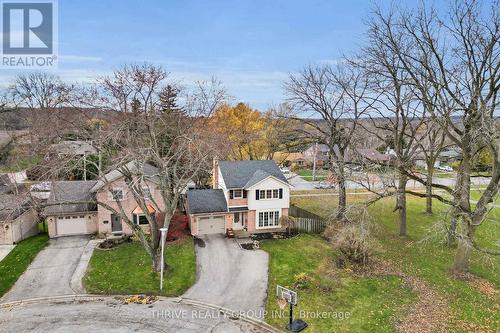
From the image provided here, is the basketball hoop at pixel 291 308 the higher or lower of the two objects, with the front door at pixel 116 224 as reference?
lower

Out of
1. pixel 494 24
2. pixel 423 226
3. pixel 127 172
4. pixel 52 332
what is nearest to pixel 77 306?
pixel 52 332

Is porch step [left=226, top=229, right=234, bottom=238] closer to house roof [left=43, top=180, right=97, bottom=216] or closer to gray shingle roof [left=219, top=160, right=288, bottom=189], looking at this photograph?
gray shingle roof [left=219, top=160, right=288, bottom=189]

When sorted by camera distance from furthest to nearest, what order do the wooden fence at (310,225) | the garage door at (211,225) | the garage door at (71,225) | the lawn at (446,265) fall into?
the wooden fence at (310,225) < the garage door at (211,225) < the garage door at (71,225) < the lawn at (446,265)

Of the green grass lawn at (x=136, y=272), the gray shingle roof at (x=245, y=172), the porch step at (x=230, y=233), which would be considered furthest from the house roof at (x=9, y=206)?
the gray shingle roof at (x=245, y=172)

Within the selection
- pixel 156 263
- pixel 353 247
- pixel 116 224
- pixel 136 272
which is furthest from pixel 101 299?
pixel 353 247

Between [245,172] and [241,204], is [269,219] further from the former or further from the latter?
[245,172]

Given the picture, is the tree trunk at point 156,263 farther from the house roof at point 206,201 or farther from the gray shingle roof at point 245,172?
the gray shingle roof at point 245,172
